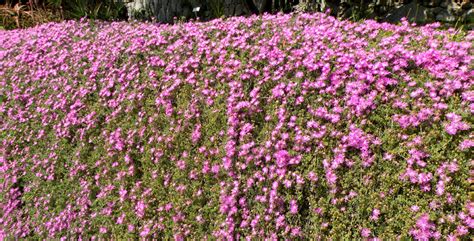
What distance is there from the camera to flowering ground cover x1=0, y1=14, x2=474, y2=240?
2.73m

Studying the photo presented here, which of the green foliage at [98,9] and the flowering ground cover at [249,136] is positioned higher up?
the green foliage at [98,9]

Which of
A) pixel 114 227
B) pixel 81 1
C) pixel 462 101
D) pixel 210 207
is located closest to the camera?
pixel 462 101

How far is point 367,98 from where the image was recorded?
303cm

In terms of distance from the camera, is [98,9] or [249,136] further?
[98,9]

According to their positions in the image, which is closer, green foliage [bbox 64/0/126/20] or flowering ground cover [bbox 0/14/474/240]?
Answer: flowering ground cover [bbox 0/14/474/240]

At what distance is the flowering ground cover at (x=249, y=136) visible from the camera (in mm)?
2730

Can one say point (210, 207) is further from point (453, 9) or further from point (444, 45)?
point (453, 9)

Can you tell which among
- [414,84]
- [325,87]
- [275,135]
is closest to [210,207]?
[275,135]

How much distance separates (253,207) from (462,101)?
65.1 inches

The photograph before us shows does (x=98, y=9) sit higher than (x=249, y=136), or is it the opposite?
(x=98, y=9)

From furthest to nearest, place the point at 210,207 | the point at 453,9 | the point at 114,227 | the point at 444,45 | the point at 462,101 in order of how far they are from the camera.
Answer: the point at 453,9, the point at 114,227, the point at 210,207, the point at 444,45, the point at 462,101

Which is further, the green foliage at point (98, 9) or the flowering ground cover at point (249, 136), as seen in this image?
the green foliage at point (98, 9)

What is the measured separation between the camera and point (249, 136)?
3527 millimetres

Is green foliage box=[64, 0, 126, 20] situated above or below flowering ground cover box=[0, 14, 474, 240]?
above
